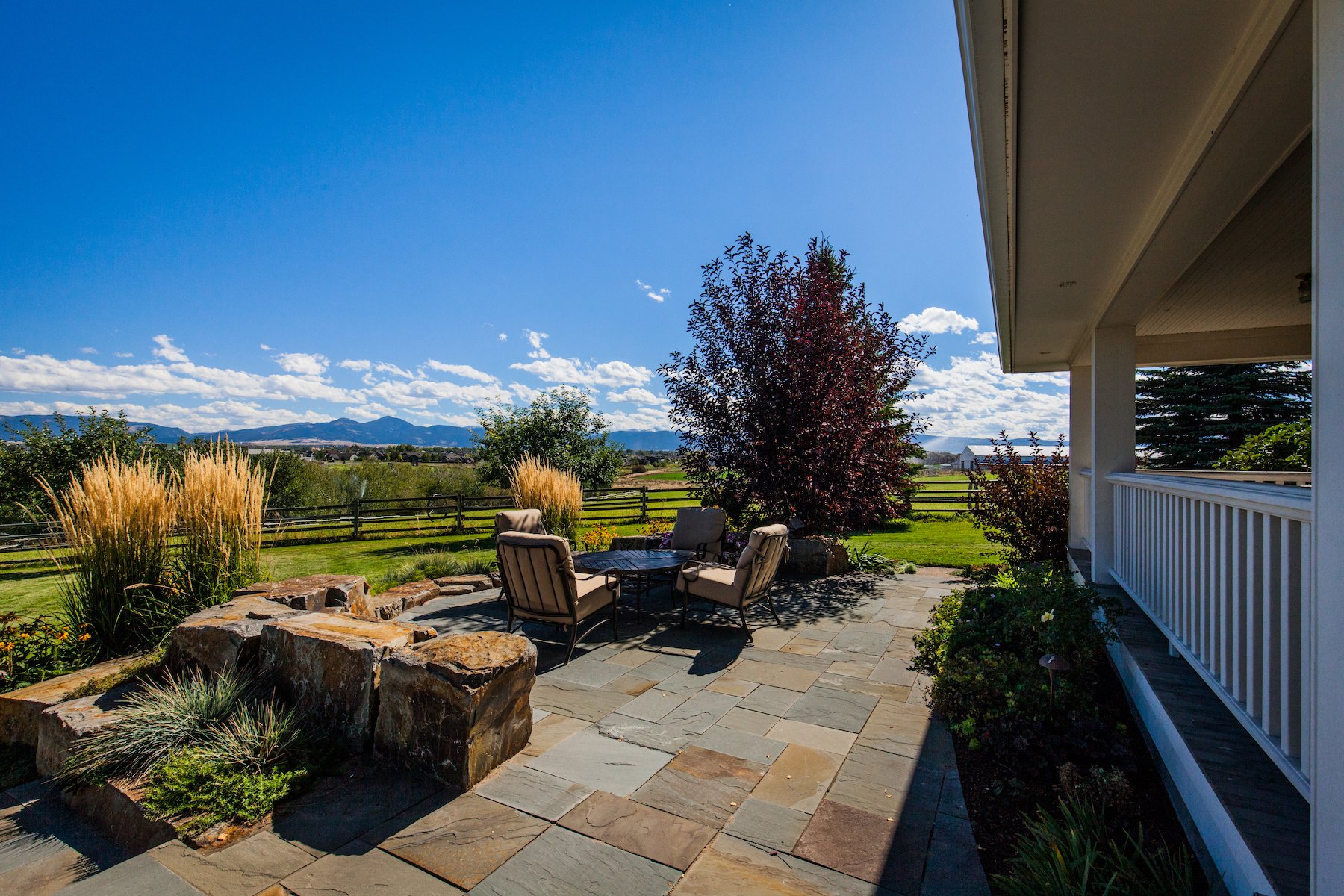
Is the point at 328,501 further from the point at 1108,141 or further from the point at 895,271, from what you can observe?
the point at 1108,141

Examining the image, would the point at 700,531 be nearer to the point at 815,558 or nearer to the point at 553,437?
the point at 815,558

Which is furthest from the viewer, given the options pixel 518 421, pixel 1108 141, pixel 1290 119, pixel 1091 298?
pixel 518 421

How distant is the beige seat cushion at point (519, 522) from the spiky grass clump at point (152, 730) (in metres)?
3.15

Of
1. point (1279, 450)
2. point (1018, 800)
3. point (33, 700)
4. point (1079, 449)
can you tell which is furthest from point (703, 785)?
point (1279, 450)

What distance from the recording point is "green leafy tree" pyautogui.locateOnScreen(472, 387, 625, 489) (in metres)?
13.4

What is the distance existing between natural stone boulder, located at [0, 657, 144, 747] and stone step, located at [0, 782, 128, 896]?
16.8 inches

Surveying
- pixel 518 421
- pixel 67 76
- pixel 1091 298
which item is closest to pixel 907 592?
pixel 1091 298

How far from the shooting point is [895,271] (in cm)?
962

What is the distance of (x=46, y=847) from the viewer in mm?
2385

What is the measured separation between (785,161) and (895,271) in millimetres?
3291

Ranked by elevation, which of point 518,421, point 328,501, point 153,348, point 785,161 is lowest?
point 328,501

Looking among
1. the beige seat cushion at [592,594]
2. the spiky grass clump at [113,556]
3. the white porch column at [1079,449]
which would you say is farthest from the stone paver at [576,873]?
the white porch column at [1079,449]

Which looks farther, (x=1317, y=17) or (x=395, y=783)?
(x=395, y=783)

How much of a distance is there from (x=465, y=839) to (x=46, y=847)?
5.92ft
